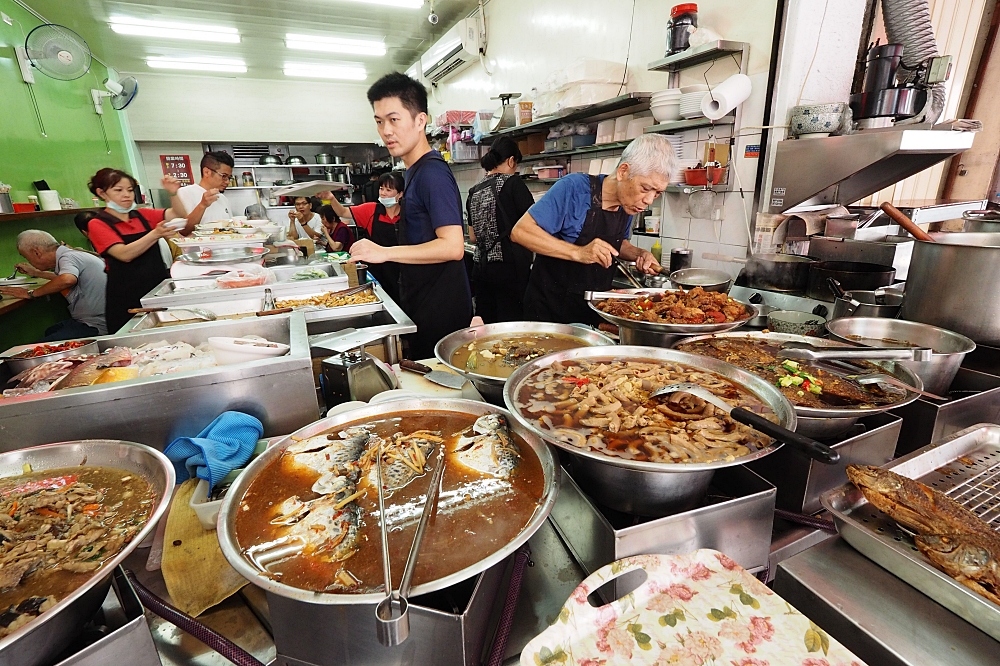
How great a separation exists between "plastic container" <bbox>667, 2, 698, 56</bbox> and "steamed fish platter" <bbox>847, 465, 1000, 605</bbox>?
3.73 metres

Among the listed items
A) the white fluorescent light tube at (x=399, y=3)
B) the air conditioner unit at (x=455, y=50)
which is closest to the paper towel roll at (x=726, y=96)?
the white fluorescent light tube at (x=399, y=3)

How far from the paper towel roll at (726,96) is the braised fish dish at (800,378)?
2.32 meters

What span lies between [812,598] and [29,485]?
1.93m

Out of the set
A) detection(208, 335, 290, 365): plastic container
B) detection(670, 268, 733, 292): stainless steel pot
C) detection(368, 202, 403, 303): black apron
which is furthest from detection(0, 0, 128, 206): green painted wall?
detection(670, 268, 733, 292): stainless steel pot

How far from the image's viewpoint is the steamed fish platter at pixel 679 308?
201 centimetres

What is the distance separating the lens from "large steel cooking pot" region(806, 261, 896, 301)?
8.40 feet

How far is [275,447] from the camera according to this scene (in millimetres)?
1265

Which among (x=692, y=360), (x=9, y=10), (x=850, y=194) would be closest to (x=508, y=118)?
(x=850, y=194)

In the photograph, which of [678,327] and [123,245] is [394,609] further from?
[123,245]

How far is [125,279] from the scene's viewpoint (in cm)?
457

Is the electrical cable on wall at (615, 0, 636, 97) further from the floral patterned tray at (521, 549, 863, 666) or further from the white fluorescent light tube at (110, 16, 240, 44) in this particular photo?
the white fluorescent light tube at (110, 16, 240, 44)

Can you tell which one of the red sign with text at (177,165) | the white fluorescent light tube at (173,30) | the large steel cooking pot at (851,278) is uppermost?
the white fluorescent light tube at (173,30)

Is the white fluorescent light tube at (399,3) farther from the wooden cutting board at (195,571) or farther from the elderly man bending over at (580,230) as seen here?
the wooden cutting board at (195,571)

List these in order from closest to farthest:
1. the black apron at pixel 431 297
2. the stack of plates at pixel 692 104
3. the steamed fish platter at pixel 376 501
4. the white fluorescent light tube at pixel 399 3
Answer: the steamed fish platter at pixel 376 501 → the black apron at pixel 431 297 → the stack of plates at pixel 692 104 → the white fluorescent light tube at pixel 399 3
